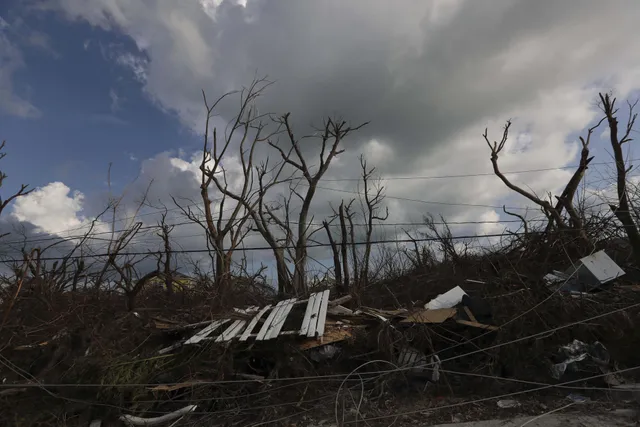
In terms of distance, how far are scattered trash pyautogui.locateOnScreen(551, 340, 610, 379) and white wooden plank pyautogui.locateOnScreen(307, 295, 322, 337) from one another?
9.42 feet

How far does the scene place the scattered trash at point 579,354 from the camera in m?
4.84

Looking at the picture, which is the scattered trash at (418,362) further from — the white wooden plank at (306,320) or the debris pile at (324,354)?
the white wooden plank at (306,320)

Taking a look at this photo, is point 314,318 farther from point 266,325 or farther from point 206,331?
point 206,331

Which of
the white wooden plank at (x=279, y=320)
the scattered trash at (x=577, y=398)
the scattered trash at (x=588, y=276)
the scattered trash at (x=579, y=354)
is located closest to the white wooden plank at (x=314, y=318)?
the white wooden plank at (x=279, y=320)

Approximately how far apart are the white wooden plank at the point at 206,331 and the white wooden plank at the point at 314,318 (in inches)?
52.6

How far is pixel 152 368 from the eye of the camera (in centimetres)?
504

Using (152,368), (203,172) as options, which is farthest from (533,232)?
(203,172)

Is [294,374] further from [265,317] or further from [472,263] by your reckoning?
[472,263]

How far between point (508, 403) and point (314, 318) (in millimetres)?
2510

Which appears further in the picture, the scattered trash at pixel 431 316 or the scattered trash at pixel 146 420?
the scattered trash at pixel 431 316

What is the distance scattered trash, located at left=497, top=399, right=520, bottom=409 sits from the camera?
4602 millimetres

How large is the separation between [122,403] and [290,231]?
11884 millimetres

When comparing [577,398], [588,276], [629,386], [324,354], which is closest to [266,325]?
[324,354]

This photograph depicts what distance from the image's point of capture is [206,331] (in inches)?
225
